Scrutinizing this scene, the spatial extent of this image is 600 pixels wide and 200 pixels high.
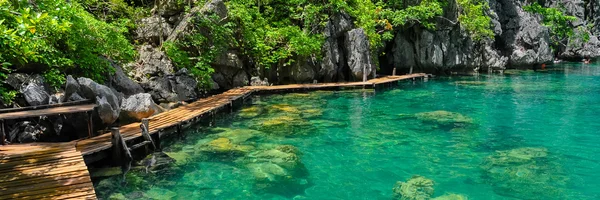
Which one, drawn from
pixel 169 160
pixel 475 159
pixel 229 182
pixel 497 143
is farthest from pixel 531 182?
pixel 169 160

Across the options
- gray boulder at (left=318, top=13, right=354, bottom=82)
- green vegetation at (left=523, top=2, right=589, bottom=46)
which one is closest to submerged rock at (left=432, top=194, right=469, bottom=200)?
gray boulder at (left=318, top=13, right=354, bottom=82)

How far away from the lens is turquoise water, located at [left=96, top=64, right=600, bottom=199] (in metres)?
11.5

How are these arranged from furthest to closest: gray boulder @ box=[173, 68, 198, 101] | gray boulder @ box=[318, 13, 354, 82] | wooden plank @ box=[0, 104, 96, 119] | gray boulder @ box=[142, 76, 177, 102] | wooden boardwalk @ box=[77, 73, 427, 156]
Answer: gray boulder @ box=[318, 13, 354, 82], gray boulder @ box=[173, 68, 198, 101], gray boulder @ box=[142, 76, 177, 102], wooden boardwalk @ box=[77, 73, 427, 156], wooden plank @ box=[0, 104, 96, 119]

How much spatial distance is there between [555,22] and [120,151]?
69977 mm

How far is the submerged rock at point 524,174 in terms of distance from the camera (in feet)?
36.7

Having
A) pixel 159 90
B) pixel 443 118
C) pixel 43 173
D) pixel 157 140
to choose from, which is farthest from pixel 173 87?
pixel 443 118

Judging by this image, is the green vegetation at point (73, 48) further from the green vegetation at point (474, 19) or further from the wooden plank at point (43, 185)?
the green vegetation at point (474, 19)

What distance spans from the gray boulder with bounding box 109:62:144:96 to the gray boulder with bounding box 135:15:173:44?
6702mm

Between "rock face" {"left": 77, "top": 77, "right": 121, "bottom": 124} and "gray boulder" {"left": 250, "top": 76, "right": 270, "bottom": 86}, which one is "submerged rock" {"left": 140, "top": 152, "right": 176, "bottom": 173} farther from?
"gray boulder" {"left": 250, "top": 76, "right": 270, "bottom": 86}

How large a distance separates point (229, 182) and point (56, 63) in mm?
9005

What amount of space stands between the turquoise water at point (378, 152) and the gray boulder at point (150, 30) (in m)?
7.25

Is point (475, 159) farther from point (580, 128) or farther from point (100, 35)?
point (100, 35)

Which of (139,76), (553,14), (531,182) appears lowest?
(531,182)

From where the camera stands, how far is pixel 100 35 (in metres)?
17.9
